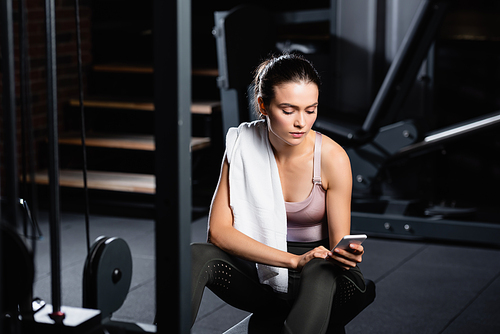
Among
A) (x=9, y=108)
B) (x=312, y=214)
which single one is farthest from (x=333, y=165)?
(x=9, y=108)

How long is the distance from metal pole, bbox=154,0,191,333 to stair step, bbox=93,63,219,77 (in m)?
3.31

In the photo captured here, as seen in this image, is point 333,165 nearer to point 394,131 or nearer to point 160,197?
point 160,197

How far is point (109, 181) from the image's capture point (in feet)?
12.8

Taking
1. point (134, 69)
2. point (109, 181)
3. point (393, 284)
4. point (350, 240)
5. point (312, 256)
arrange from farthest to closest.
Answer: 1. point (134, 69)
2. point (109, 181)
3. point (393, 284)
4. point (312, 256)
5. point (350, 240)

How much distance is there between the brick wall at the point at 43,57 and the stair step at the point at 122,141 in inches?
8.2

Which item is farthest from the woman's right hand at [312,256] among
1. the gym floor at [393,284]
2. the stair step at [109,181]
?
the stair step at [109,181]

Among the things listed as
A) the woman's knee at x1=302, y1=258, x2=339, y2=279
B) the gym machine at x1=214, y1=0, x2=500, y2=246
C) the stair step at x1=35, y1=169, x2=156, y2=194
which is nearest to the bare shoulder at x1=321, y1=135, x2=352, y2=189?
the woman's knee at x1=302, y1=258, x2=339, y2=279

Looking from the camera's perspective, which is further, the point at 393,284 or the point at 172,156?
the point at 393,284

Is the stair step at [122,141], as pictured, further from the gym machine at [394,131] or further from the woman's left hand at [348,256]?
the woman's left hand at [348,256]

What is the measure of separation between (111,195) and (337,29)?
1.78 metres

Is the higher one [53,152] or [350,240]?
[53,152]

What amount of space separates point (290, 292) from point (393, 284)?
3.93 feet

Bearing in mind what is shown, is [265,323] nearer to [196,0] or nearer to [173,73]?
[173,73]

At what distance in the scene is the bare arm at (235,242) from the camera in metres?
1.61
